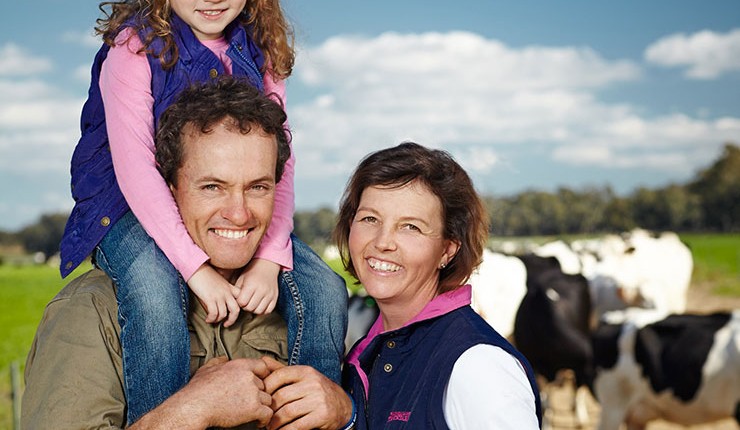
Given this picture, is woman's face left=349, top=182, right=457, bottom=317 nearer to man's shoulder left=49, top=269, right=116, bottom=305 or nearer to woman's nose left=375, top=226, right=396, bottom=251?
woman's nose left=375, top=226, right=396, bottom=251

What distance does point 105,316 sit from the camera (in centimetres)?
238

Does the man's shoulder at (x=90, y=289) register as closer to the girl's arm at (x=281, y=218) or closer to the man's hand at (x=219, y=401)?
the man's hand at (x=219, y=401)

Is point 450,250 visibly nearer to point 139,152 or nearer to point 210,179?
point 210,179

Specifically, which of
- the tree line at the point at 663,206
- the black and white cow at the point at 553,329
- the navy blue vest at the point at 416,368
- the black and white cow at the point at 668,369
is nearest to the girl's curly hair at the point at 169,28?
the navy blue vest at the point at 416,368

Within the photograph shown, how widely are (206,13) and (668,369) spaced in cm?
682

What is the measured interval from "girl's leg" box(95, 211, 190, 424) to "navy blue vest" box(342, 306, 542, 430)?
0.58 metres

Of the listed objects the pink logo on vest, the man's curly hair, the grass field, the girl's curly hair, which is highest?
the girl's curly hair

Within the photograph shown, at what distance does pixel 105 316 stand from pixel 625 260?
11258 mm

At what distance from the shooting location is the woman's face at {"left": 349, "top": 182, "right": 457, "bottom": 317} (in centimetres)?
259

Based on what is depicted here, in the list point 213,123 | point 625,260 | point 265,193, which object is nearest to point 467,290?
point 265,193

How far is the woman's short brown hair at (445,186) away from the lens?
2.62m

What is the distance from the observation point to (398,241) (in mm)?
2590

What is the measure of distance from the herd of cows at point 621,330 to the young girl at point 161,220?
490 centimetres

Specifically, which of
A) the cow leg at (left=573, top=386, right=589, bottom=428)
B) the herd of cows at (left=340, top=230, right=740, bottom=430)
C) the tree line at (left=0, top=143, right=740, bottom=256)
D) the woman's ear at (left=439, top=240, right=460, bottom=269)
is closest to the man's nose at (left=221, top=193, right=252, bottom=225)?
the woman's ear at (left=439, top=240, right=460, bottom=269)
